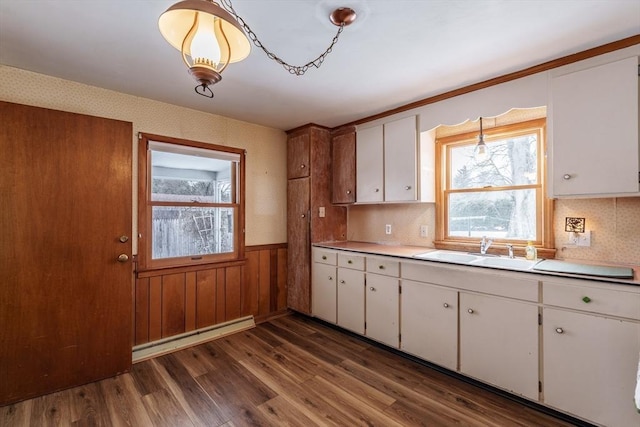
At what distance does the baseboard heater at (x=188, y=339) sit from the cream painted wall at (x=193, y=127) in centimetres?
92

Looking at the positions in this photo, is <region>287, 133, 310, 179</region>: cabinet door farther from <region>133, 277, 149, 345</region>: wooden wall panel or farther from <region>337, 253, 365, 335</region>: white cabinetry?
<region>133, 277, 149, 345</region>: wooden wall panel

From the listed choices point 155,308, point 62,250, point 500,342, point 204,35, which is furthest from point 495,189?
point 62,250

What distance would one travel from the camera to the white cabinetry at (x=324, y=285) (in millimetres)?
3277

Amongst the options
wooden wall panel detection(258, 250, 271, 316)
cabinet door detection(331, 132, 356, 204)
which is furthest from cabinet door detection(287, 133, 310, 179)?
wooden wall panel detection(258, 250, 271, 316)

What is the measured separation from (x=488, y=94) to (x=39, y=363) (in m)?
4.03

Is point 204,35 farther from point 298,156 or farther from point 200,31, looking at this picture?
point 298,156

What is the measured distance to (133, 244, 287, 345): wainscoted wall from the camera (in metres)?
2.76

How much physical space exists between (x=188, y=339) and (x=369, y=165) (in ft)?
8.70

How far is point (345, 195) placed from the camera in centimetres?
354

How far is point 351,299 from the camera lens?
3.07 m

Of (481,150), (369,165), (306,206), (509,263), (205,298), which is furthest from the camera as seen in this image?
(306,206)

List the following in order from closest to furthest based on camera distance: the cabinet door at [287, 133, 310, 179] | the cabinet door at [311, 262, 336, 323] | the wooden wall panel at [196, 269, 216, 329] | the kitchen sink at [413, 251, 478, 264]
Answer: the kitchen sink at [413, 251, 478, 264], the wooden wall panel at [196, 269, 216, 329], the cabinet door at [311, 262, 336, 323], the cabinet door at [287, 133, 310, 179]

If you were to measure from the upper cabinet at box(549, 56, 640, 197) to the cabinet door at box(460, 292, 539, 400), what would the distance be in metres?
0.91

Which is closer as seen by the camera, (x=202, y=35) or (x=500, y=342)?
(x=202, y=35)
